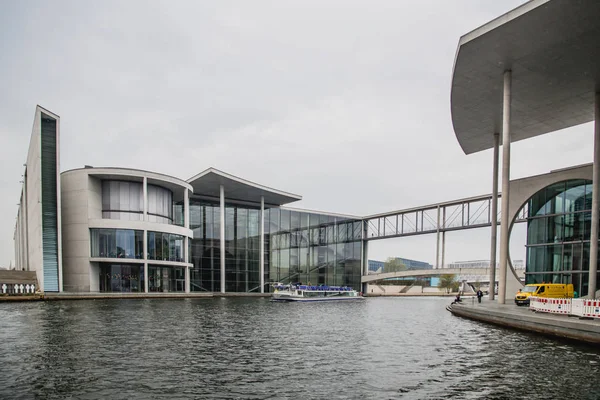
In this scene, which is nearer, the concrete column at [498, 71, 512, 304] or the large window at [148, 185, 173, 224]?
the concrete column at [498, 71, 512, 304]

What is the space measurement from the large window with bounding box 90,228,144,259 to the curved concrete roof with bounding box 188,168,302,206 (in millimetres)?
11304

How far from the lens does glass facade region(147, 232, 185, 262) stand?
181 ft

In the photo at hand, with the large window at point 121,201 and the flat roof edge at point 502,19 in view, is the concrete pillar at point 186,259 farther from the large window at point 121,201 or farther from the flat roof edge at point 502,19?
the flat roof edge at point 502,19

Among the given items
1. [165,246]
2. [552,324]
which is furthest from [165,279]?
[552,324]

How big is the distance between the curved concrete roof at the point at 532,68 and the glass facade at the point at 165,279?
124 ft

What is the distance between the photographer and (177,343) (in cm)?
1819

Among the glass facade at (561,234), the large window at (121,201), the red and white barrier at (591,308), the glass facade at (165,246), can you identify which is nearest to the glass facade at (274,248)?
the glass facade at (165,246)

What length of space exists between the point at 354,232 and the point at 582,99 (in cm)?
4893

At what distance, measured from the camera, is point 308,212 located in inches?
2972

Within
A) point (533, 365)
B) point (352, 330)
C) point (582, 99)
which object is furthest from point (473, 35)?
point (533, 365)

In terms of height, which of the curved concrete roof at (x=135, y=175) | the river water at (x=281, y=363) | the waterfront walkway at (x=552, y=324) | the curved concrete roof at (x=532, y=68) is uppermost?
the curved concrete roof at (x=532, y=68)

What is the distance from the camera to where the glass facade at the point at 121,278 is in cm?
5353

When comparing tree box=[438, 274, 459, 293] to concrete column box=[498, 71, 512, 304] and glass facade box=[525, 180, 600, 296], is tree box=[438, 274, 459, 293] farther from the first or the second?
concrete column box=[498, 71, 512, 304]

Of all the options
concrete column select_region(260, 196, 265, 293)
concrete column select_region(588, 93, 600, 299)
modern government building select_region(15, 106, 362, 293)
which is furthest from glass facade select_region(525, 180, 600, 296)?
concrete column select_region(260, 196, 265, 293)
